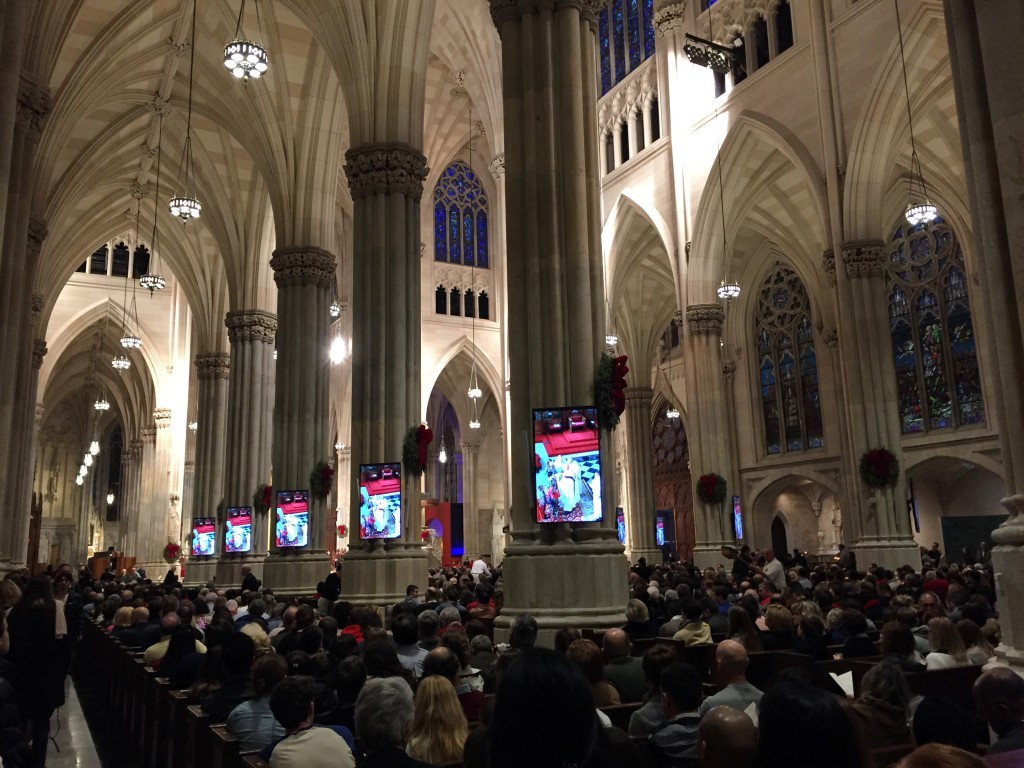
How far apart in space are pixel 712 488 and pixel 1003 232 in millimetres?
18383

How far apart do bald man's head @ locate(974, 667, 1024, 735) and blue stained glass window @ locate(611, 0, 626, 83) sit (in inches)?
1108

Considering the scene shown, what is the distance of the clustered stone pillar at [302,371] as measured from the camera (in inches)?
768

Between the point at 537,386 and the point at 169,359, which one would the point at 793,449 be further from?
the point at 169,359

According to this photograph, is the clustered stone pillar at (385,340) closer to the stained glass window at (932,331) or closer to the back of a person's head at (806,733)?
the back of a person's head at (806,733)

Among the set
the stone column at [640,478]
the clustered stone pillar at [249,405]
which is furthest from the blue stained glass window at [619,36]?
the clustered stone pillar at [249,405]

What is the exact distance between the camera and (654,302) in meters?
36.0

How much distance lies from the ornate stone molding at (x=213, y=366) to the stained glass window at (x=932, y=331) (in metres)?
22.6

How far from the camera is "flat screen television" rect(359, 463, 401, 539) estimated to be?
47.0 ft

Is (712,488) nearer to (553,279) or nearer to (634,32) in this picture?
(553,279)

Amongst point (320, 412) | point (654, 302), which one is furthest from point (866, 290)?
point (654, 302)

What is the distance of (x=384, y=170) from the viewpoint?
15938mm

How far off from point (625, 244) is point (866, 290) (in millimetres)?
11815

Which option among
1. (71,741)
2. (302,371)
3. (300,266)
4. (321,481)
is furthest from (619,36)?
(71,741)

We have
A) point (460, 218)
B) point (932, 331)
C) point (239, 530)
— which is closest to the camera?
point (239, 530)
